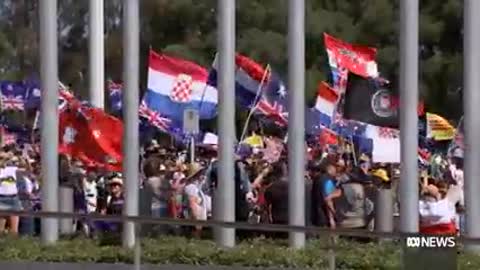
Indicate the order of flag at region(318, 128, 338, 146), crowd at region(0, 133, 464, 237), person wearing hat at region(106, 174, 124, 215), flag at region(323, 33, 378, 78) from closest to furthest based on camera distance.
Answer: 1. crowd at region(0, 133, 464, 237)
2. person wearing hat at region(106, 174, 124, 215)
3. flag at region(323, 33, 378, 78)
4. flag at region(318, 128, 338, 146)

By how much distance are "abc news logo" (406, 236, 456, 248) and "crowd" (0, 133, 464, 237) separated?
5733 mm

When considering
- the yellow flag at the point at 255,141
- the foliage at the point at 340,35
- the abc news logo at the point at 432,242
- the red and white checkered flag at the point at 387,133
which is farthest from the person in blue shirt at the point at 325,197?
the foliage at the point at 340,35

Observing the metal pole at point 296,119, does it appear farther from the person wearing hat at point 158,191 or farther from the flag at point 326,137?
the flag at point 326,137

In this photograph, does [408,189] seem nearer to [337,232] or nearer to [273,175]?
[273,175]

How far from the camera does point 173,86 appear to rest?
20.2m

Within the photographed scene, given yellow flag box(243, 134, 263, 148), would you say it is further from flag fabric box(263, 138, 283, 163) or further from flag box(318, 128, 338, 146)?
flag box(318, 128, 338, 146)

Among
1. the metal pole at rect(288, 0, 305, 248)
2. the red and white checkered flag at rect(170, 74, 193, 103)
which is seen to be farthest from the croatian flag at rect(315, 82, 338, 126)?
the metal pole at rect(288, 0, 305, 248)

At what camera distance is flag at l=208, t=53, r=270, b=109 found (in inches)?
865

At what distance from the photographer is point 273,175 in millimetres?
19562

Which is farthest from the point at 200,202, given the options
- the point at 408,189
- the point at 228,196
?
the point at 408,189

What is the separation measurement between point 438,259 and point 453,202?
28.0 ft

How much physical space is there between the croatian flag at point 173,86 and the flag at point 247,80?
3.34ft

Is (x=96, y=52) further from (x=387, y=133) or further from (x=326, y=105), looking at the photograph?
(x=387, y=133)

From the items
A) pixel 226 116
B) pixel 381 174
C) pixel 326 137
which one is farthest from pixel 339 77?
pixel 226 116
